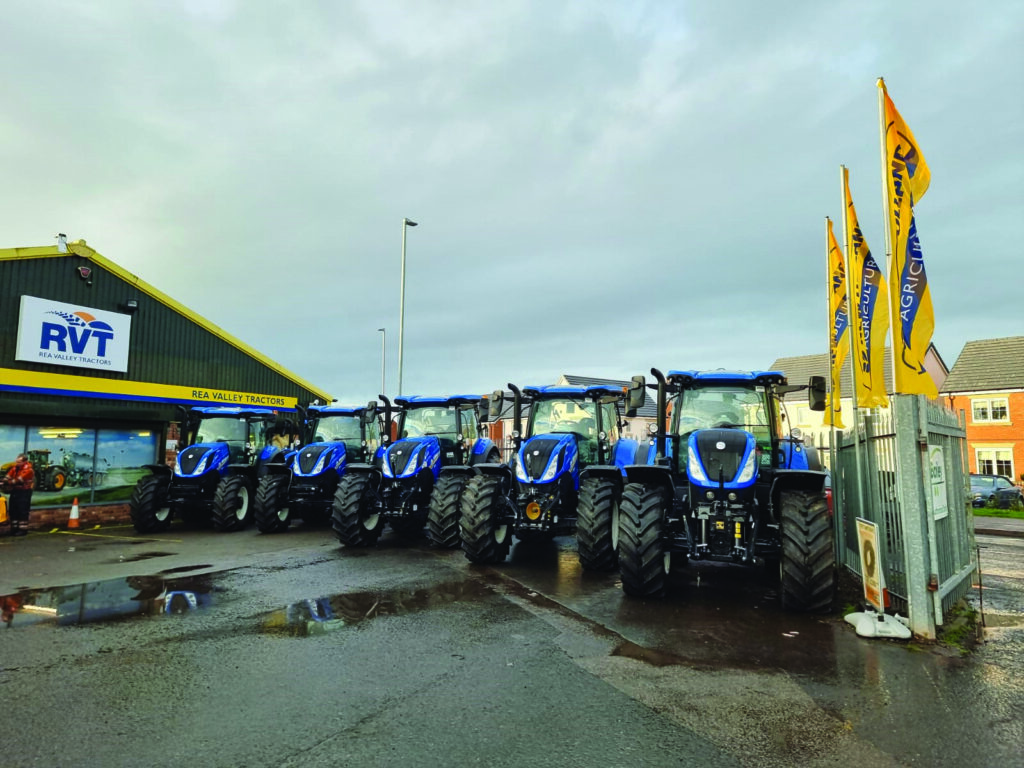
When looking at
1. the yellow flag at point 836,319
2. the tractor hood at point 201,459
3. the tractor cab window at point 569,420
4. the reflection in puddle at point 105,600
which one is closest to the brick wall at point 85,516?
the tractor hood at point 201,459

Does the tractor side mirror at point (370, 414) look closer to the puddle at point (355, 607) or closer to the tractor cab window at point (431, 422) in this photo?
the tractor cab window at point (431, 422)

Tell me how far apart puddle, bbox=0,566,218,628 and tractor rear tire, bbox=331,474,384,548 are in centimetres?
248

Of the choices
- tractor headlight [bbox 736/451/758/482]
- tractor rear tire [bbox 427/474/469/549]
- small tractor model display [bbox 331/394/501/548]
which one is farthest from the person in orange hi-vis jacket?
tractor headlight [bbox 736/451/758/482]

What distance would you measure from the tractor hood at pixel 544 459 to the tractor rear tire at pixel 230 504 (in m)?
7.19

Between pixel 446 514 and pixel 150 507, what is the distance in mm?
7744

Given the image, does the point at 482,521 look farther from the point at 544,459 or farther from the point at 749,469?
the point at 749,469

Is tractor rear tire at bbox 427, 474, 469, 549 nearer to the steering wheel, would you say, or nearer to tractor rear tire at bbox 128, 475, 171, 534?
the steering wheel

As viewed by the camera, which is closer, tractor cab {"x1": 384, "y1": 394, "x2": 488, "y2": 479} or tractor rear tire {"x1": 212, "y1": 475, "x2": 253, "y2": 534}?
tractor cab {"x1": 384, "y1": 394, "x2": 488, "y2": 479}

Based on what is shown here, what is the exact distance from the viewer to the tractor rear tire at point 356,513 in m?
10.5

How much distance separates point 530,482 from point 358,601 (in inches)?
119

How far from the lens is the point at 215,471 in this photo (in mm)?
14297

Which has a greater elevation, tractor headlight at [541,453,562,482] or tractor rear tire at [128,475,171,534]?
tractor headlight at [541,453,562,482]

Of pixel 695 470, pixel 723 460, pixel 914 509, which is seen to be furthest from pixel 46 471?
pixel 914 509

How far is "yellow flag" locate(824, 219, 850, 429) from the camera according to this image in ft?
31.6
